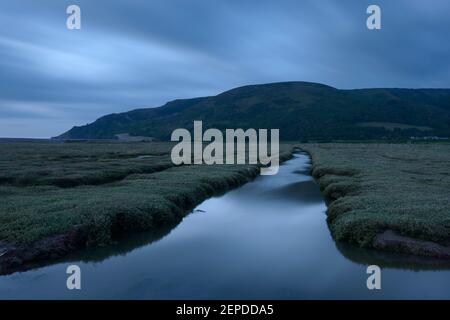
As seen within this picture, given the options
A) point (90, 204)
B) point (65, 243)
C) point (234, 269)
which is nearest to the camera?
point (234, 269)

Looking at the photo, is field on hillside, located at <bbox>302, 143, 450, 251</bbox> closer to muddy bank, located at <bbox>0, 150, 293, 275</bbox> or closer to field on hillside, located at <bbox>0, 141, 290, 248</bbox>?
muddy bank, located at <bbox>0, 150, 293, 275</bbox>

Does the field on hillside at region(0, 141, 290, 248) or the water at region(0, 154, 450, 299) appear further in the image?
the field on hillside at region(0, 141, 290, 248)

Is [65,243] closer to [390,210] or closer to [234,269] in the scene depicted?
[234,269]

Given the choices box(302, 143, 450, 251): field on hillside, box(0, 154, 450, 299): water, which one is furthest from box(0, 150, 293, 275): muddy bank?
box(302, 143, 450, 251): field on hillside

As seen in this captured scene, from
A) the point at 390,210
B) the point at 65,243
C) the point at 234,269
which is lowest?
the point at 234,269

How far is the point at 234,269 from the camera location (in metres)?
16.8

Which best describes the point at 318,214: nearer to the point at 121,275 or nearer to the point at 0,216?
the point at 121,275

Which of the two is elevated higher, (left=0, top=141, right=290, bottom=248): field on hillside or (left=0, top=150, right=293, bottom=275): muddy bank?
(left=0, top=141, right=290, bottom=248): field on hillside

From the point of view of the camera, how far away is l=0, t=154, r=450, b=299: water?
1434cm

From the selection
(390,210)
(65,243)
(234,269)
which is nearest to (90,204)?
(65,243)

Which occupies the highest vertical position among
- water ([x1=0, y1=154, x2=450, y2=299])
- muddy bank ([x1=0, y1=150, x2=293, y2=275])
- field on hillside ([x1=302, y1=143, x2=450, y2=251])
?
field on hillside ([x1=302, y1=143, x2=450, y2=251])

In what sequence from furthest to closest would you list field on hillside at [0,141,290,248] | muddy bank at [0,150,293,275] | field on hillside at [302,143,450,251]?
1. field on hillside at [0,141,290,248]
2. field on hillside at [302,143,450,251]
3. muddy bank at [0,150,293,275]
